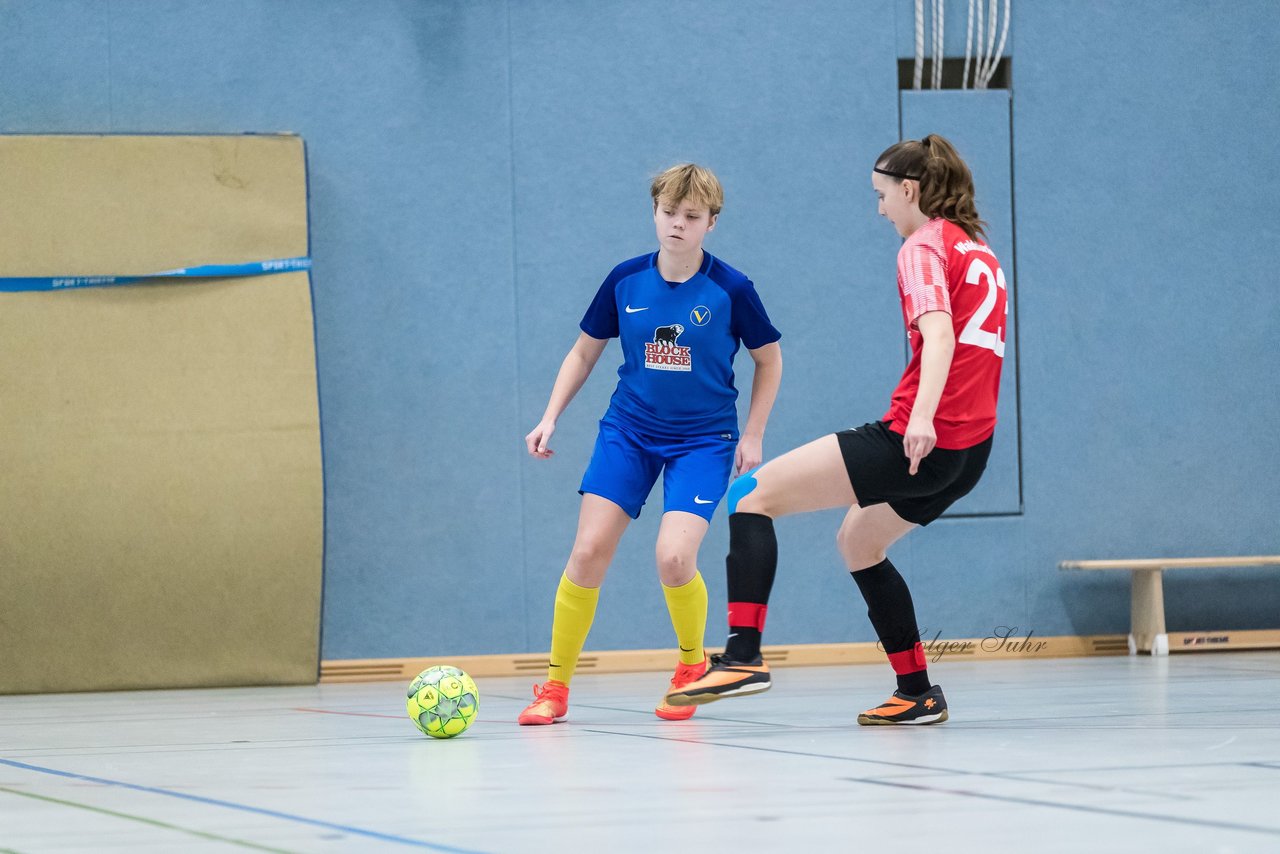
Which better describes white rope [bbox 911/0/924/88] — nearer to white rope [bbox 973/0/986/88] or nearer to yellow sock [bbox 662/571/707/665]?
white rope [bbox 973/0/986/88]

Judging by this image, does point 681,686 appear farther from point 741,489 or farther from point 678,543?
point 741,489

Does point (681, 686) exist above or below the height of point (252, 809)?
below

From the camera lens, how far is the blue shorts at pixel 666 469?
181 inches

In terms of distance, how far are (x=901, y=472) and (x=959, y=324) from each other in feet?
1.34

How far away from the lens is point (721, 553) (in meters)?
7.68

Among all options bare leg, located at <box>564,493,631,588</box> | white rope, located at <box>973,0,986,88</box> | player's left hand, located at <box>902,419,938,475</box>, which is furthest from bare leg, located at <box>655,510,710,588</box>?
white rope, located at <box>973,0,986,88</box>

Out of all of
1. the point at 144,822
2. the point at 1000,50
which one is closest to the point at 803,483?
the point at 144,822

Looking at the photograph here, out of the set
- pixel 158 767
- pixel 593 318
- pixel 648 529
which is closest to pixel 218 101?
pixel 648 529

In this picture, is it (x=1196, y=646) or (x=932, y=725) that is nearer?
(x=932, y=725)

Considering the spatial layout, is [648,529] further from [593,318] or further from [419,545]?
[593,318]

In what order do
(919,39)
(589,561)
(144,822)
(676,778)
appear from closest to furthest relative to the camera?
(144,822) < (676,778) < (589,561) < (919,39)

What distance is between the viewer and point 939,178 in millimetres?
4098

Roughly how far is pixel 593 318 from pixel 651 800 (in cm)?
241

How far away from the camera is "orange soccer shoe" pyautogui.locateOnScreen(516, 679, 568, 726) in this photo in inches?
178
